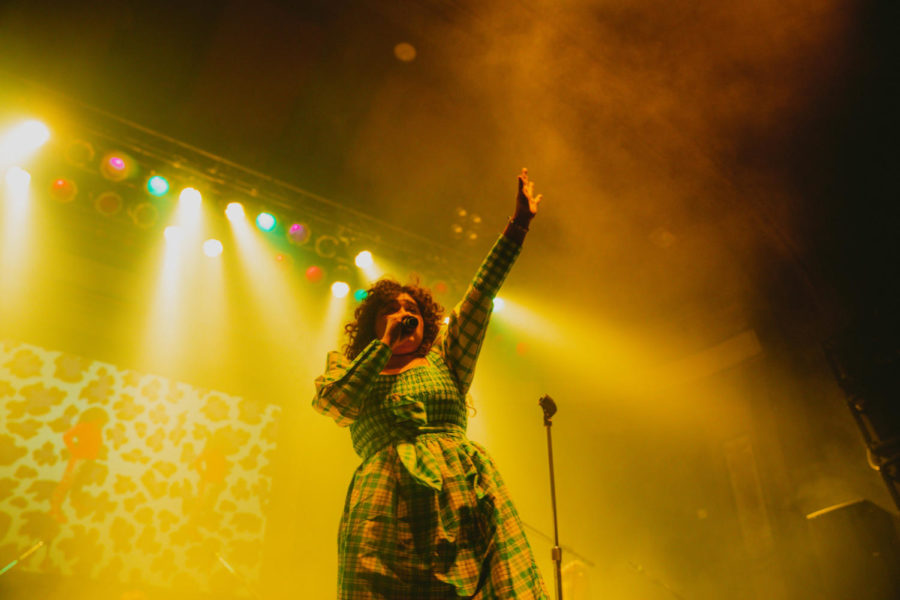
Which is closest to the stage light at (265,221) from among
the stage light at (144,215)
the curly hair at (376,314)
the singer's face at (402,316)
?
the stage light at (144,215)

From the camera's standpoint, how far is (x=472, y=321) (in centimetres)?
151

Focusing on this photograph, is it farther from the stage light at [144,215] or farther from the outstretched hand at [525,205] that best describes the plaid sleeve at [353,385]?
the stage light at [144,215]

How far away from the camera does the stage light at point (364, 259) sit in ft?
16.6

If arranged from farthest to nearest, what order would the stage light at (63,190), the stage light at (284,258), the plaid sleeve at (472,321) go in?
the stage light at (284,258)
the stage light at (63,190)
the plaid sleeve at (472,321)

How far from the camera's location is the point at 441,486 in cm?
119

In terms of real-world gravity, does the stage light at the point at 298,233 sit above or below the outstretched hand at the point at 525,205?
above

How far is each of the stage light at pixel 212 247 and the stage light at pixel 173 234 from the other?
0.65 ft

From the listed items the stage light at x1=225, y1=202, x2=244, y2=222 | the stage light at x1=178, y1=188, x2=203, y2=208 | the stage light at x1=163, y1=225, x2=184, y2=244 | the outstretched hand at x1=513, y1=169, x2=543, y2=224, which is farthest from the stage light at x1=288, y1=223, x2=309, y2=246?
the outstretched hand at x1=513, y1=169, x2=543, y2=224

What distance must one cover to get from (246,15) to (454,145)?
1707 millimetres

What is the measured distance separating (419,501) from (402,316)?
50cm

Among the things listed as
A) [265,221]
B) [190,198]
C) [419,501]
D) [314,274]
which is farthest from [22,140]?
[419,501]

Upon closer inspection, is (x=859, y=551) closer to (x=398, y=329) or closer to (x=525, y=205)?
(x=525, y=205)

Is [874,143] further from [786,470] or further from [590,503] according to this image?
[590,503]

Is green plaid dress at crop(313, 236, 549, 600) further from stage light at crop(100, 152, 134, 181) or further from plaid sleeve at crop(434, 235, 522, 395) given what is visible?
stage light at crop(100, 152, 134, 181)
